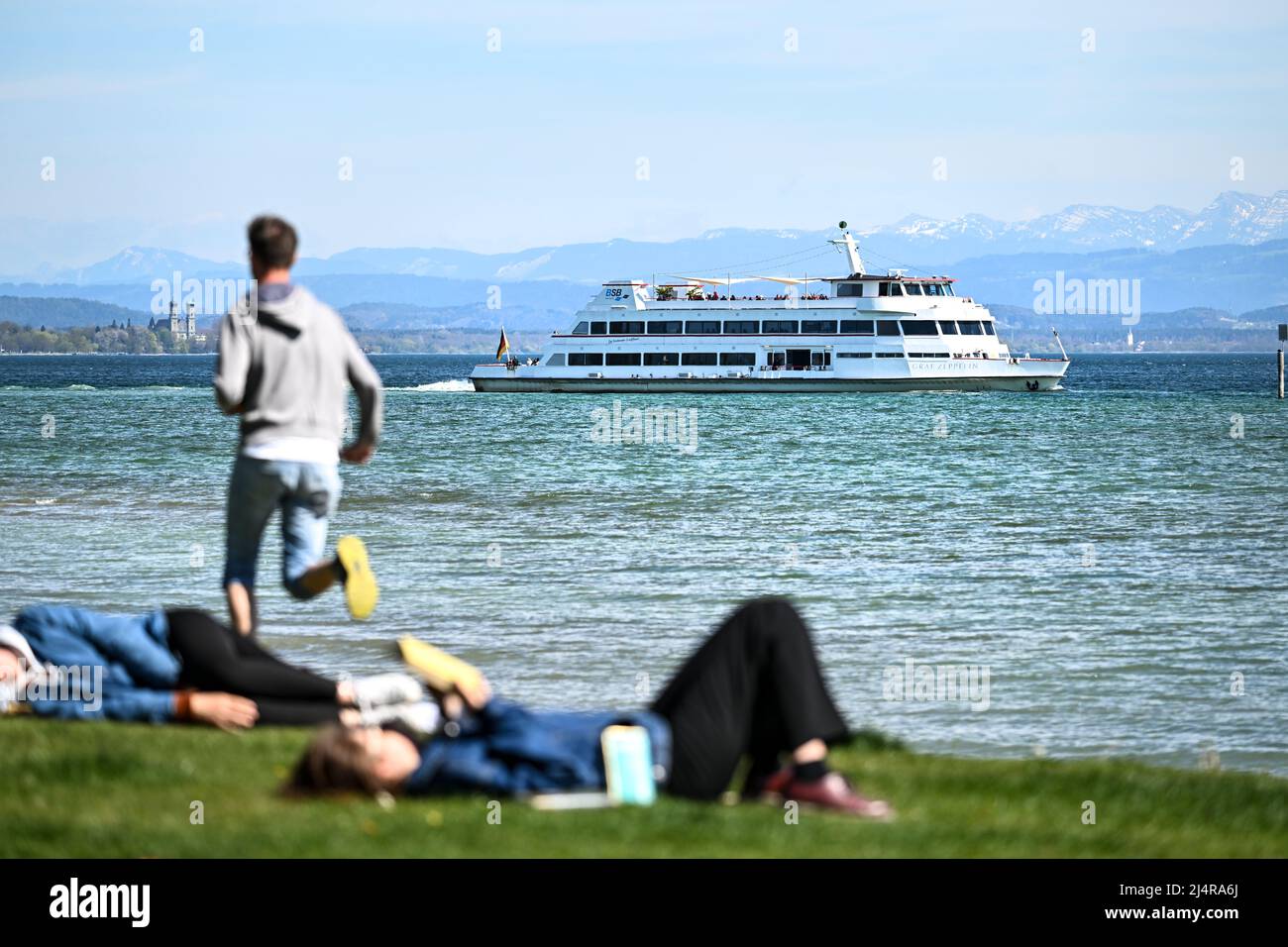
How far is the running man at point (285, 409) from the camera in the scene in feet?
23.8

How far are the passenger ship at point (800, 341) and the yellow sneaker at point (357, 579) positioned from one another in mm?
64101

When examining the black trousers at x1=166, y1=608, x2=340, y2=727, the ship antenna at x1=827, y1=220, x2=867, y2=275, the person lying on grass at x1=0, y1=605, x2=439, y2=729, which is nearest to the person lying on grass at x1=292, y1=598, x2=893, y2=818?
the person lying on grass at x1=0, y1=605, x2=439, y2=729

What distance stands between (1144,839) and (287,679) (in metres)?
3.50

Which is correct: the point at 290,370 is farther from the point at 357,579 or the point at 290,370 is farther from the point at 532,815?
the point at 532,815

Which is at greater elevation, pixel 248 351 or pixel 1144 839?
pixel 248 351

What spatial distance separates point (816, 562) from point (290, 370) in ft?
39.5

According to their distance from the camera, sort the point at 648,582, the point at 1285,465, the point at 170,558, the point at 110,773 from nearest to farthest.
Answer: the point at 110,773, the point at 648,582, the point at 170,558, the point at 1285,465

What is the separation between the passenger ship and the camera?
70.9m

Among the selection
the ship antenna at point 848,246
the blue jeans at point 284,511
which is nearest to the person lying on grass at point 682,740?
the blue jeans at point 284,511

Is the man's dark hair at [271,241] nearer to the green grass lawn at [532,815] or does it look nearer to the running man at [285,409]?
the running man at [285,409]
